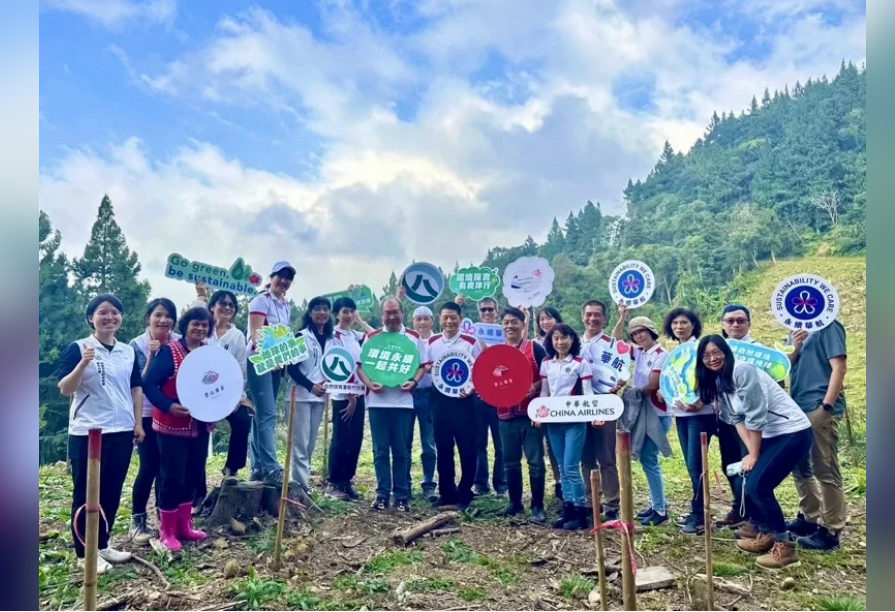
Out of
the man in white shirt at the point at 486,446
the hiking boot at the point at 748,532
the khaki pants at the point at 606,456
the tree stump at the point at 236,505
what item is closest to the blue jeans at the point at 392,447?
the man in white shirt at the point at 486,446

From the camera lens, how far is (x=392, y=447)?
17.8 ft

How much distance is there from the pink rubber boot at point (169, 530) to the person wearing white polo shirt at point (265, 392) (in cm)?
85

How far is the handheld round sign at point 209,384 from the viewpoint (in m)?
4.50

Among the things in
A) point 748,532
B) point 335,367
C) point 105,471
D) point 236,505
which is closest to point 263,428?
point 236,505

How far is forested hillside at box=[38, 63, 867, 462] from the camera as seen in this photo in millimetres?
12133

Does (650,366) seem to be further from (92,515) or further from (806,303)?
(92,515)

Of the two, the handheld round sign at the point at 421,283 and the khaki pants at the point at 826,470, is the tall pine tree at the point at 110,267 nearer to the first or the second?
the handheld round sign at the point at 421,283

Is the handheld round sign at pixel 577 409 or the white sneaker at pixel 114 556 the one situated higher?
the handheld round sign at pixel 577 409

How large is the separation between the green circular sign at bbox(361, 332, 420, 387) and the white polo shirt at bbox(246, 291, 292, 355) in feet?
2.76

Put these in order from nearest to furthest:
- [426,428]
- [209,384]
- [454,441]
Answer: [209,384], [454,441], [426,428]

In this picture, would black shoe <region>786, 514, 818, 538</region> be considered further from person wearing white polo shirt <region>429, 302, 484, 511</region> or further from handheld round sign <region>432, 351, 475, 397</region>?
handheld round sign <region>432, 351, 475, 397</region>

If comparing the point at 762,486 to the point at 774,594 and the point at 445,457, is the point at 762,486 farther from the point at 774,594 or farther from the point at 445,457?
the point at 445,457

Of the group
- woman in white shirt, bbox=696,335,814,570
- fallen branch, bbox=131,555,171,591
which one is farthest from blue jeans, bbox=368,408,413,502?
woman in white shirt, bbox=696,335,814,570

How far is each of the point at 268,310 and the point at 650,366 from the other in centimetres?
343
